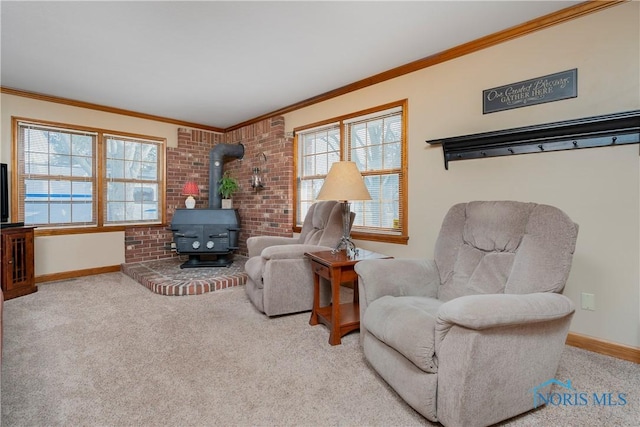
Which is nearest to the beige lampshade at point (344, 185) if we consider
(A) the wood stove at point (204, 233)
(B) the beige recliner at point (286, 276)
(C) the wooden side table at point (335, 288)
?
(C) the wooden side table at point (335, 288)

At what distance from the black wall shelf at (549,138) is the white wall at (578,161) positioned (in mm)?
57

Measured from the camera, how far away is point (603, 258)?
209cm

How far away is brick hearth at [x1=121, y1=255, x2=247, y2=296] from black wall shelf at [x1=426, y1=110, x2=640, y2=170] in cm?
270

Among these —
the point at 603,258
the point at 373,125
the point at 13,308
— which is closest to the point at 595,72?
the point at 603,258

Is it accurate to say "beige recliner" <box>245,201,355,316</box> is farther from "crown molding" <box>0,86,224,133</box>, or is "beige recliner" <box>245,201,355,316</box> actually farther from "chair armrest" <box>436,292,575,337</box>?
"crown molding" <box>0,86,224,133</box>

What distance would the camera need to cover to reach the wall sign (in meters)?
2.22

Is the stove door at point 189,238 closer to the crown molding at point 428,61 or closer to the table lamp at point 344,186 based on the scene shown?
the crown molding at point 428,61

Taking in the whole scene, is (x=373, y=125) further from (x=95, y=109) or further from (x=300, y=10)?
(x=95, y=109)

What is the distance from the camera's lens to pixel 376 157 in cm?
344

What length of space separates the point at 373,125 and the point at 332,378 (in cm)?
259

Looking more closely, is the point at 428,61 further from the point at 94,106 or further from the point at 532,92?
the point at 94,106

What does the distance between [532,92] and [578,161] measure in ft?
2.00

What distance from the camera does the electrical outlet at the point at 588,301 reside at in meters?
2.14

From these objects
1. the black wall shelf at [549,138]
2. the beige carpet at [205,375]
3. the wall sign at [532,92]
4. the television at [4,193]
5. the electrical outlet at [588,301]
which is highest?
the wall sign at [532,92]
